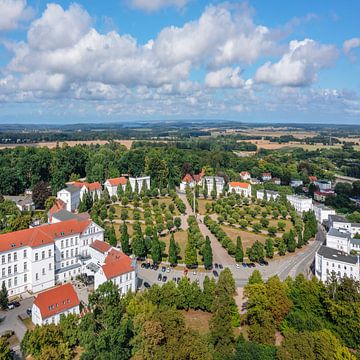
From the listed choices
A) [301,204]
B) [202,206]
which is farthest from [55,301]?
[301,204]

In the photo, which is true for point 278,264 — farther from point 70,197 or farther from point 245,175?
point 245,175

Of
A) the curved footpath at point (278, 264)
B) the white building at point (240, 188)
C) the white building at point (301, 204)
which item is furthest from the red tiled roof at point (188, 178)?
the curved footpath at point (278, 264)

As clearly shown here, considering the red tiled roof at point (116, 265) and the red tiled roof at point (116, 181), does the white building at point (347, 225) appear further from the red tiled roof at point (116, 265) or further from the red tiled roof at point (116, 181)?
the red tiled roof at point (116, 181)

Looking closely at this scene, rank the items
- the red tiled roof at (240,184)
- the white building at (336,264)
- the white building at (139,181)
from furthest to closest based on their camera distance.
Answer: the red tiled roof at (240,184)
the white building at (139,181)
the white building at (336,264)

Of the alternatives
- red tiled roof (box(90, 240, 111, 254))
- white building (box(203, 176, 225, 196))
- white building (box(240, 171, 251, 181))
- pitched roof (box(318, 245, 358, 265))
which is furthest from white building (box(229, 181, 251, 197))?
red tiled roof (box(90, 240, 111, 254))

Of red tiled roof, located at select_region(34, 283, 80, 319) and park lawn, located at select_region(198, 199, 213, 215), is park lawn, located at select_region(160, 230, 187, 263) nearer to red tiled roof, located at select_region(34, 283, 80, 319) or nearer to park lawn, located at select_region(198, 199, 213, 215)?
park lawn, located at select_region(198, 199, 213, 215)

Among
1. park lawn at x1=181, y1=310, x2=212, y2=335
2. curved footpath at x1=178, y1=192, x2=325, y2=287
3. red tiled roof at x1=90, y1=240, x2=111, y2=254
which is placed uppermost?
red tiled roof at x1=90, y1=240, x2=111, y2=254
